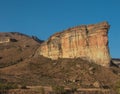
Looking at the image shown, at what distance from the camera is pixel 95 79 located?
10588 cm

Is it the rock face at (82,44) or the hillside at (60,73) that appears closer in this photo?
the hillside at (60,73)

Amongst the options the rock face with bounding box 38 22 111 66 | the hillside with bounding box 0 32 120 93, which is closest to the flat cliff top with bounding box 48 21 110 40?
the rock face with bounding box 38 22 111 66

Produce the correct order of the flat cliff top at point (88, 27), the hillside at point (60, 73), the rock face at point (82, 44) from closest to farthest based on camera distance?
the hillside at point (60, 73)
the rock face at point (82, 44)
the flat cliff top at point (88, 27)

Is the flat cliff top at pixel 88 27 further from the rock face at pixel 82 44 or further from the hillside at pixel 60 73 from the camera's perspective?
the hillside at pixel 60 73

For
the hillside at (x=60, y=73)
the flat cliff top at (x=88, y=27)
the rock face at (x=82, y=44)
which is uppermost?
the flat cliff top at (x=88, y=27)

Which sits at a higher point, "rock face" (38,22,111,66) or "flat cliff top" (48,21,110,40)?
"flat cliff top" (48,21,110,40)

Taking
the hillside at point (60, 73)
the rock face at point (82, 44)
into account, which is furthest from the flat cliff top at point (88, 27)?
the hillside at point (60, 73)

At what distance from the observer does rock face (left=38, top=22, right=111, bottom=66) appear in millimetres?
110812

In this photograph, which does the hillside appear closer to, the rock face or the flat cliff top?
the rock face

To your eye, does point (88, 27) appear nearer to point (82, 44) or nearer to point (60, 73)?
point (82, 44)

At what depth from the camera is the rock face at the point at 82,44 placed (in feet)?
364

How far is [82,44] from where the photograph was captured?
116438mm

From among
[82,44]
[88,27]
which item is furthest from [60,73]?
[88,27]

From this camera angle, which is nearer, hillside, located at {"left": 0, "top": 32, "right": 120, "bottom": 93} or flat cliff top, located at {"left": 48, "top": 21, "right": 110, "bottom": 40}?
hillside, located at {"left": 0, "top": 32, "right": 120, "bottom": 93}
